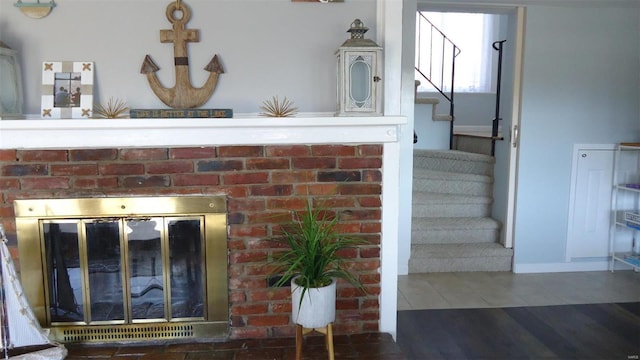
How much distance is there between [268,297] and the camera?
2.17 meters

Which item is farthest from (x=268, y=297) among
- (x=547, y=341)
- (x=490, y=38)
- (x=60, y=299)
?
(x=490, y=38)

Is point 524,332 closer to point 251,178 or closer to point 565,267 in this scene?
point 565,267

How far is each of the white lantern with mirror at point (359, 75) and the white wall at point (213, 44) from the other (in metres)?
0.13

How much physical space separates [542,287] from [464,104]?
3.02 meters

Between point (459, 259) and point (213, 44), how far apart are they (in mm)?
2507

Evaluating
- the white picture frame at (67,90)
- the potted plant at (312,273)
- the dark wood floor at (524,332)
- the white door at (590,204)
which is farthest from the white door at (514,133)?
the white picture frame at (67,90)

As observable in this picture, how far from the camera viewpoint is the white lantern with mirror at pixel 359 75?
1.98m

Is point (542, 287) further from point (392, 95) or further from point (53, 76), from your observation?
point (53, 76)

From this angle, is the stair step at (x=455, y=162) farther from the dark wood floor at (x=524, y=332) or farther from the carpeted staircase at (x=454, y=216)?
the dark wood floor at (x=524, y=332)

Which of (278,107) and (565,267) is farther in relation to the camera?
(565,267)

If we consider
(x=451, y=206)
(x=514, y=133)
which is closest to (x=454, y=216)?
(x=451, y=206)

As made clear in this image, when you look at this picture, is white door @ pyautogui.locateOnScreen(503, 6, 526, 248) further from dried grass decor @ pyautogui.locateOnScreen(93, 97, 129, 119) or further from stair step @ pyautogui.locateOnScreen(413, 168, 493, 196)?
dried grass decor @ pyautogui.locateOnScreen(93, 97, 129, 119)

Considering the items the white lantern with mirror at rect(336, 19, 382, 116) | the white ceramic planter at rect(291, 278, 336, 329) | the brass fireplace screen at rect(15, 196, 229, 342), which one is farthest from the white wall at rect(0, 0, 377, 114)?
the white ceramic planter at rect(291, 278, 336, 329)

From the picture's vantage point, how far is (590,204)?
3.63m
